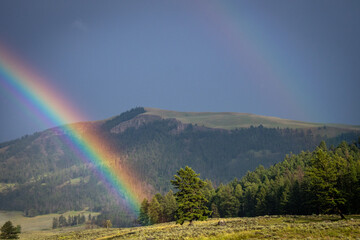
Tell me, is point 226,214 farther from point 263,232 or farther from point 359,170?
point 263,232

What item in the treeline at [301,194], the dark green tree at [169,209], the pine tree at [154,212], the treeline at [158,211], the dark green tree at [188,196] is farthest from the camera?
the dark green tree at [169,209]

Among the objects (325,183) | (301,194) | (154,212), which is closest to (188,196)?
(325,183)

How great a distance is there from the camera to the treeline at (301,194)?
58594 mm

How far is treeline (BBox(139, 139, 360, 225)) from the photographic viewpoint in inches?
2307

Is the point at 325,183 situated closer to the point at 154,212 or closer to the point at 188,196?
the point at 188,196

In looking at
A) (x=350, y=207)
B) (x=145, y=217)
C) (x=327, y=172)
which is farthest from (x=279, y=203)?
(x=145, y=217)

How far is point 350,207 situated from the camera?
236 ft

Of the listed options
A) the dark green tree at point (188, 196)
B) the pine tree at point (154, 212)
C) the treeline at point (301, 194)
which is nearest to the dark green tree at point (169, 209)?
the treeline at point (301, 194)

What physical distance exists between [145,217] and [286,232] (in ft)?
338

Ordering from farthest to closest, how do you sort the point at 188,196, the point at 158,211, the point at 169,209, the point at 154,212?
1. the point at 158,211
2. the point at 169,209
3. the point at 154,212
4. the point at 188,196

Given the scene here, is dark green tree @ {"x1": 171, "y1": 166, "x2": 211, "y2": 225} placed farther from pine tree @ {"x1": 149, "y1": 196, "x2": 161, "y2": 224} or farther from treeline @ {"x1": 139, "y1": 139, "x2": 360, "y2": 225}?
pine tree @ {"x1": 149, "y1": 196, "x2": 161, "y2": 224}

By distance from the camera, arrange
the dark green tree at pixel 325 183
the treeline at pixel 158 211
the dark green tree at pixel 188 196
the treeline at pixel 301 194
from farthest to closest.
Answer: the treeline at pixel 158 211, the dark green tree at pixel 188 196, the treeline at pixel 301 194, the dark green tree at pixel 325 183

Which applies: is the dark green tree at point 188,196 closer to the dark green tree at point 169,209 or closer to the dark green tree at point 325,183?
the dark green tree at point 325,183

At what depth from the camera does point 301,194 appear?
3509 inches
